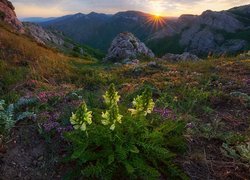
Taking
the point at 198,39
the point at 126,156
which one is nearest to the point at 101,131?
the point at 126,156

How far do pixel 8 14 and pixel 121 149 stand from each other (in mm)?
57369

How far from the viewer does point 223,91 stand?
1048cm

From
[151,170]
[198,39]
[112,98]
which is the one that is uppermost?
[112,98]

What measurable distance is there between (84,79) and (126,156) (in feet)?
29.5

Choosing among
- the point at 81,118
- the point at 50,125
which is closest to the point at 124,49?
the point at 50,125

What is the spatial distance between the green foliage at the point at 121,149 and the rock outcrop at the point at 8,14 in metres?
52.3

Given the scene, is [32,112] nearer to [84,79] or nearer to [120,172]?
[120,172]

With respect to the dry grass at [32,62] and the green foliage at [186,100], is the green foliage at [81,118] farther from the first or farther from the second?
the dry grass at [32,62]

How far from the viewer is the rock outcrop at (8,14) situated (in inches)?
2144

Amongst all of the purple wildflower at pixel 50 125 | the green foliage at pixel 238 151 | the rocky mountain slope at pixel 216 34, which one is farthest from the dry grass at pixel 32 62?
the rocky mountain slope at pixel 216 34

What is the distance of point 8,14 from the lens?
5741 cm

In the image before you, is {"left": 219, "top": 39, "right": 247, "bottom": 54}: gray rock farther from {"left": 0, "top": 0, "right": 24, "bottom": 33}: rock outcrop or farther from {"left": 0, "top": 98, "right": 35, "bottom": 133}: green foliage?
{"left": 0, "top": 98, "right": 35, "bottom": 133}: green foliage

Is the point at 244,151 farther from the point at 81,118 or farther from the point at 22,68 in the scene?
the point at 22,68

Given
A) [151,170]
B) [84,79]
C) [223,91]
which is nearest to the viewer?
[151,170]
